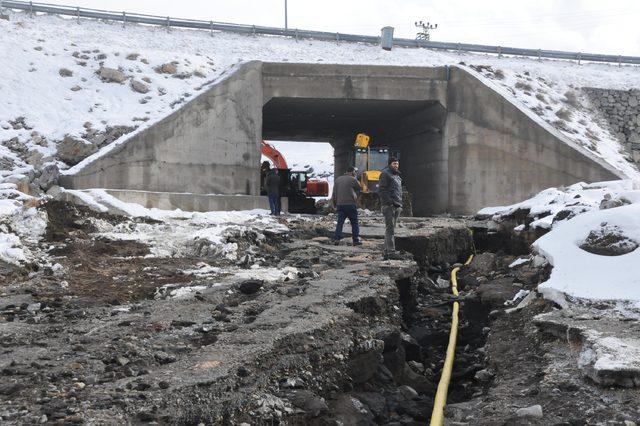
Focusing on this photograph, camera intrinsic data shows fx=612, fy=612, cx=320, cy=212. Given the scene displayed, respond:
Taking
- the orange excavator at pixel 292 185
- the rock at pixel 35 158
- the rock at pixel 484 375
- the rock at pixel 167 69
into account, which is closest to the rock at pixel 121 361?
the rock at pixel 484 375

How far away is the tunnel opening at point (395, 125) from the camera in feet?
75.9

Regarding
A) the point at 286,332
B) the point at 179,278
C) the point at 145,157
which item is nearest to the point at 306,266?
the point at 179,278

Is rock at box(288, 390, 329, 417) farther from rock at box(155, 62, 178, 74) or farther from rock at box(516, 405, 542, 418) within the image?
rock at box(155, 62, 178, 74)

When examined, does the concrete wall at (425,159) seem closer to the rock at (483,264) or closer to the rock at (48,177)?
the rock at (483,264)

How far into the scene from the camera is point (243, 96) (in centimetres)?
2097

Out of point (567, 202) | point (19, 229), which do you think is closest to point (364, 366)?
point (19, 229)

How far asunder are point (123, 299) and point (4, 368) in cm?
282

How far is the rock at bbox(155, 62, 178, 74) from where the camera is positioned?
71.4 ft

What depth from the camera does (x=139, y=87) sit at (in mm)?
20453

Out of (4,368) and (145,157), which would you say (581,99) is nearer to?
(145,157)

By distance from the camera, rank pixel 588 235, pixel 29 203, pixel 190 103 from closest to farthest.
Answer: pixel 588 235, pixel 29 203, pixel 190 103

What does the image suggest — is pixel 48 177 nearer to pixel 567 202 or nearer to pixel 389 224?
pixel 389 224

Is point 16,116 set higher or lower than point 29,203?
higher

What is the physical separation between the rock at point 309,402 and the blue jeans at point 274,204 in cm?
1391
